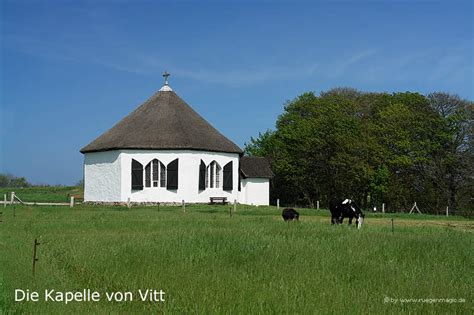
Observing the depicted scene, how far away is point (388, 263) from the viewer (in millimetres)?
12969

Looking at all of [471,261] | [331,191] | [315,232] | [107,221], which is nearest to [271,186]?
[331,191]

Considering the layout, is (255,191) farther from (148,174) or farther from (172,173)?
(148,174)

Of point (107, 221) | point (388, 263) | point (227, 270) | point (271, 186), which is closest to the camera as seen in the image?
point (227, 270)

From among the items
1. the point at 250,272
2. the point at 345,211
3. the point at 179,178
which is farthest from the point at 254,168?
the point at 250,272

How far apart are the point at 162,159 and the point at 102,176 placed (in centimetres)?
602

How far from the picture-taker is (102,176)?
51.2 meters

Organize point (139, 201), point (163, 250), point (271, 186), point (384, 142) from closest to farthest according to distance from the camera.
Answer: point (163, 250)
point (139, 201)
point (384, 142)
point (271, 186)

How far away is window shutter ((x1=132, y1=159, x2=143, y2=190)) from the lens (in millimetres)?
49000

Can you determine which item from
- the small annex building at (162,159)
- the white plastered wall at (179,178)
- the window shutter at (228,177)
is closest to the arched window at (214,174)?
the small annex building at (162,159)

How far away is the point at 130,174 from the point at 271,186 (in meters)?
25.3

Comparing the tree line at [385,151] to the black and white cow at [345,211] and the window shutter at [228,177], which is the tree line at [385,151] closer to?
the window shutter at [228,177]

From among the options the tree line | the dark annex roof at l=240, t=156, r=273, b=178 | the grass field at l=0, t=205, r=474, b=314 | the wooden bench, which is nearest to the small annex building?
the wooden bench

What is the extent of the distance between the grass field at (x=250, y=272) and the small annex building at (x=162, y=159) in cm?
3119

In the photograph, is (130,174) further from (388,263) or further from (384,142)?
(388,263)
